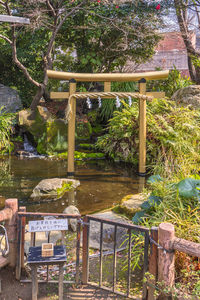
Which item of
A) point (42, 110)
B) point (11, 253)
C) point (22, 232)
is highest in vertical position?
point (42, 110)

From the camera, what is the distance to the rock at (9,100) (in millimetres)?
10773

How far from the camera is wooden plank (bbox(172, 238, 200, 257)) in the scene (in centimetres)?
226

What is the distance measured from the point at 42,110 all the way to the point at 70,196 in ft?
16.7

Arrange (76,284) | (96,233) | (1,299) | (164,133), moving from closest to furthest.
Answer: (1,299) → (76,284) → (96,233) → (164,133)

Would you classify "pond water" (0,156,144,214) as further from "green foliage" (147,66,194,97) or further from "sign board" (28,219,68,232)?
"green foliage" (147,66,194,97)

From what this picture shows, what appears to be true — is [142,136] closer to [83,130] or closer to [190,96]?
[190,96]

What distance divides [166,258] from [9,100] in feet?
32.2

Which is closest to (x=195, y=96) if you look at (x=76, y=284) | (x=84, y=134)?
(x=84, y=134)

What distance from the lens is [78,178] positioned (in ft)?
23.1

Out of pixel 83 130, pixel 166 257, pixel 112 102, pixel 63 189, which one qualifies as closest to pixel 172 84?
pixel 112 102

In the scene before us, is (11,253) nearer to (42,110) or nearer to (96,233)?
(96,233)

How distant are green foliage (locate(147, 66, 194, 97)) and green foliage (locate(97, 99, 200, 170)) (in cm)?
282

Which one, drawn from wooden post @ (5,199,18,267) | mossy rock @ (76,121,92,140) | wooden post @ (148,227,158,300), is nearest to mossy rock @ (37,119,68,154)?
mossy rock @ (76,121,92,140)

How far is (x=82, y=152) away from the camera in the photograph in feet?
31.7
